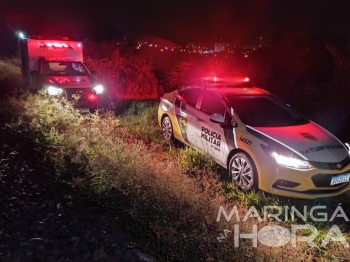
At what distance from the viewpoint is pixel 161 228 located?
330 cm

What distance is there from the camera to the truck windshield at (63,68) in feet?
33.3

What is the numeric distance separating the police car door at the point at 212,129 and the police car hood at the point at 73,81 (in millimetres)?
4941

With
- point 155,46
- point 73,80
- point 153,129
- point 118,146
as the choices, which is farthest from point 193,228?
point 155,46

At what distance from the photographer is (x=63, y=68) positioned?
34.3ft

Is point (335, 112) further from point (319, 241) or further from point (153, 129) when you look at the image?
point (319, 241)

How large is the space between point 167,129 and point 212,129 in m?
1.69

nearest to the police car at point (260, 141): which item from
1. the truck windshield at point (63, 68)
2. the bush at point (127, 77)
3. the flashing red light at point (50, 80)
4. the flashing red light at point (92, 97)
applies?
the flashing red light at point (92, 97)

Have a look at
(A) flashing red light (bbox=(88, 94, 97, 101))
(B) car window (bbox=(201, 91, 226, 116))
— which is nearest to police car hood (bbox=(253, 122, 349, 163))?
(B) car window (bbox=(201, 91, 226, 116))

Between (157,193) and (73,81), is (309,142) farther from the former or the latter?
(73,81)

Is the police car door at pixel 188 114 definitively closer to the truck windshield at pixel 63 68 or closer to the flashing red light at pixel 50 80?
the flashing red light at pixel 50 80

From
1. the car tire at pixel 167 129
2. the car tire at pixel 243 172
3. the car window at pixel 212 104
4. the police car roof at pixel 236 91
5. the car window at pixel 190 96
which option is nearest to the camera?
the car tire at pixel 243 172

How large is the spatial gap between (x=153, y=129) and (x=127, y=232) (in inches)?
153

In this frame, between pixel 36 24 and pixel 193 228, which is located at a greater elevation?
pixel 36 24

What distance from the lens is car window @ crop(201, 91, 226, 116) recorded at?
5.53m
